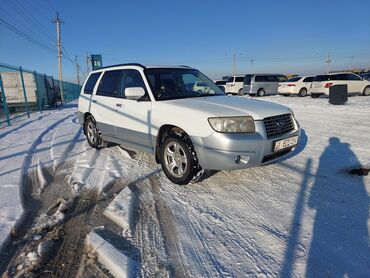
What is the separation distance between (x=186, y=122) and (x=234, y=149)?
78 cm

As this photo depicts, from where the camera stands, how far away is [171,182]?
14.1 feet

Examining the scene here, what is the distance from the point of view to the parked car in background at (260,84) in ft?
81.3

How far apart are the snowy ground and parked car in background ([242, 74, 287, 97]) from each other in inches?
763

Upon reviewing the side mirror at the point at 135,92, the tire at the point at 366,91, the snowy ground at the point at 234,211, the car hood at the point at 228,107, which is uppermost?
the side mirror at the point at 135,92

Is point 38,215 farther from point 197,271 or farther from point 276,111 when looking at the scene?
point 276,111

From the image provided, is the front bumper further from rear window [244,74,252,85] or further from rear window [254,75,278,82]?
rear window [254,75,278,82]

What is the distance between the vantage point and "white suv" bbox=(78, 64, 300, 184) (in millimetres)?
3619

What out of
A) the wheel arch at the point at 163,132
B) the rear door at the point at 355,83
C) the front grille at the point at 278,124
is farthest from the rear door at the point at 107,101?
the rear door at the point at 355,83

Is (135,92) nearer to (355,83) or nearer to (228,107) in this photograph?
(228,107)

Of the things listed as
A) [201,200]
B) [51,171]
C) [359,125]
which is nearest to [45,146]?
[51,171]

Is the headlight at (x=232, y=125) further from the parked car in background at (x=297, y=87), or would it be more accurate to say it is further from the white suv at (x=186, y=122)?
the parked car in background at (x=297, y=87)

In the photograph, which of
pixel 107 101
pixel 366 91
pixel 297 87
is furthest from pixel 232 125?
pixel 366 91

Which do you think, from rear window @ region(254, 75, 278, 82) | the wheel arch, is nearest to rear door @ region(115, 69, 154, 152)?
the wheel arch

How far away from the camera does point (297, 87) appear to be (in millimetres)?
23203
